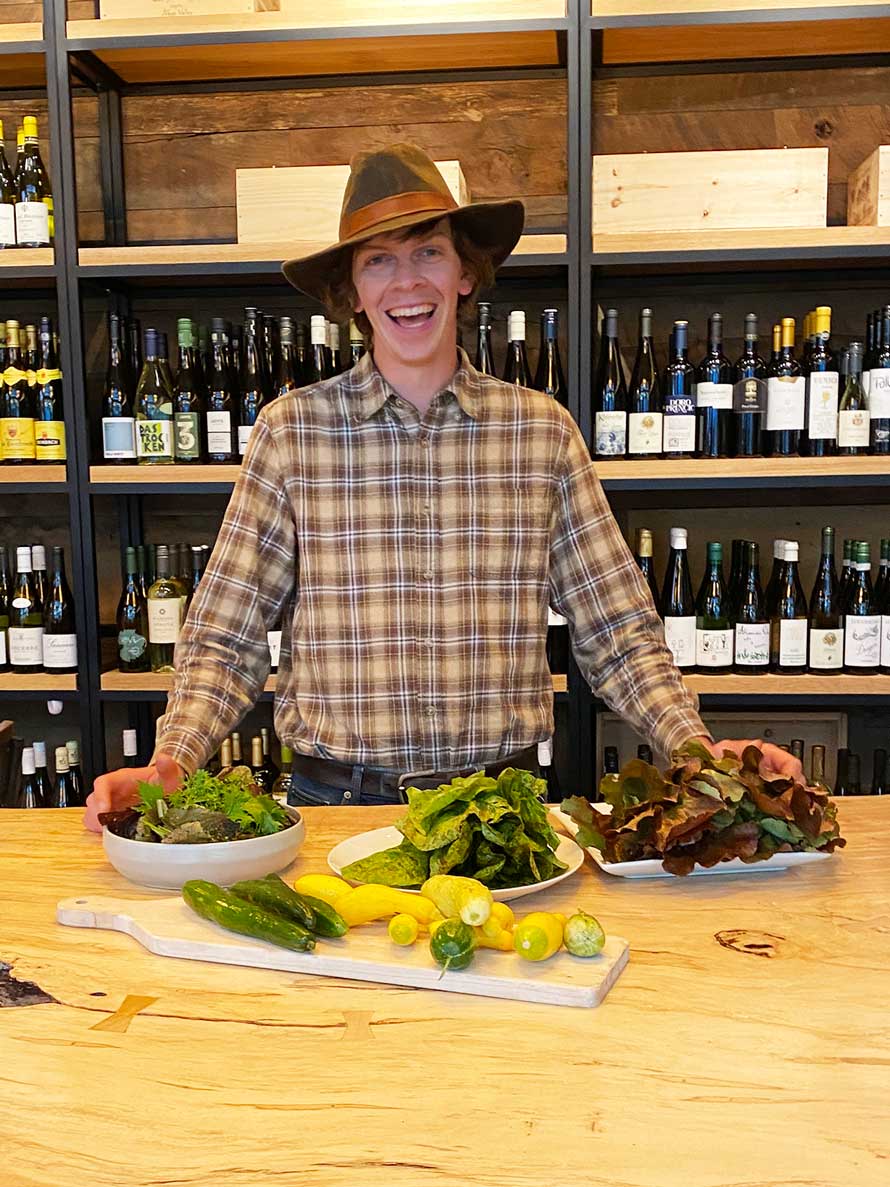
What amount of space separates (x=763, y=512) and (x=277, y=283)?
1.28m

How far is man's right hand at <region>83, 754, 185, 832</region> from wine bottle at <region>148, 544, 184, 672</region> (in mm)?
1302

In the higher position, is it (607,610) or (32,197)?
(32,197)

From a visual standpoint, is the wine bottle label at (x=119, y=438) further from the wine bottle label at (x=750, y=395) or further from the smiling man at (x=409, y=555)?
the wine bottle label at (x=750, y=395)

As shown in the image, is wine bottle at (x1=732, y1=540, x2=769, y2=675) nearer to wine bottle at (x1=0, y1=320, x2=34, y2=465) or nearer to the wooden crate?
the wooden crate

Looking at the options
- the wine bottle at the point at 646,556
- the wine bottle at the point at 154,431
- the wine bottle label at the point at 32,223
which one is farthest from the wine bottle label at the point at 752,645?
the wine bottle label at the point at 32,223

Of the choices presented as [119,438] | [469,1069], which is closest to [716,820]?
[469,1069]

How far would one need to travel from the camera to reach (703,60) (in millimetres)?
2691

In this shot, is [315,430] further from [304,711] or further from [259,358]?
[259,358]

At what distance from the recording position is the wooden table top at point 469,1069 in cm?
72

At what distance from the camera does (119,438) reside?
2.62 m

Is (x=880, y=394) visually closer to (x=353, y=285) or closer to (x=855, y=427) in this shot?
(x=855, y=427)

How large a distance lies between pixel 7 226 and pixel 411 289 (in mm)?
1346

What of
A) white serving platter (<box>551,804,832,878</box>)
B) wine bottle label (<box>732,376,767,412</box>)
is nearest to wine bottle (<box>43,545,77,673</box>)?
wine bottle label (<box>732,376,767,412</box>)

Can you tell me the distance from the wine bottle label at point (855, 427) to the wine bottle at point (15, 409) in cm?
181
